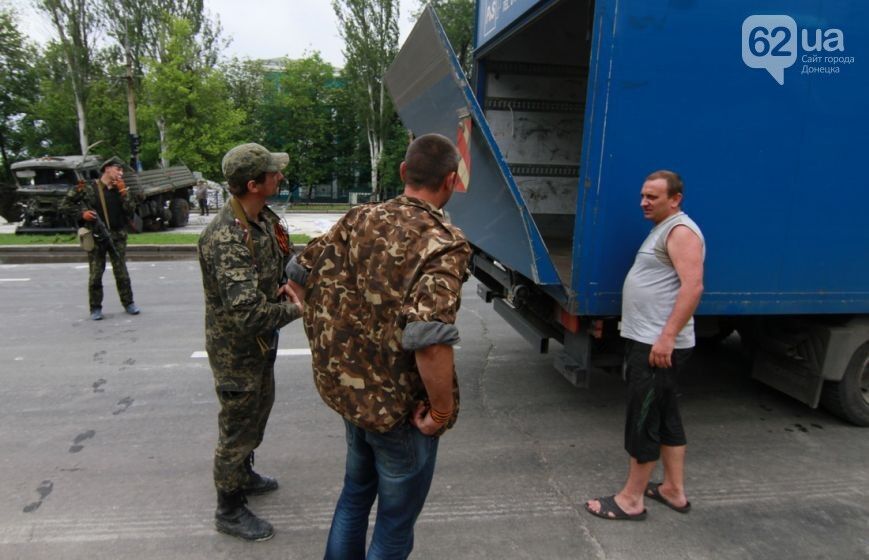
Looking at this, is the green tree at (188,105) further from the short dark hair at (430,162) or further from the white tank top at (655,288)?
the short dark hair at (430,162)

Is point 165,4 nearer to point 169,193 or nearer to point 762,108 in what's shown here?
point 169,193

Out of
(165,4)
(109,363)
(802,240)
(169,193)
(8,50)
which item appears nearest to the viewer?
(802,240)

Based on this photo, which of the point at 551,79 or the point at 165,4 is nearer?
the point at 551,79

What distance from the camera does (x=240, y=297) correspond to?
96.6 inches

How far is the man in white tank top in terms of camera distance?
8.91 feet

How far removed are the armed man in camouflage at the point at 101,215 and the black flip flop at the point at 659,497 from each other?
6.33 metres

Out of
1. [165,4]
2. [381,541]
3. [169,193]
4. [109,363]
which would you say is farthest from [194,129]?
[381,541]

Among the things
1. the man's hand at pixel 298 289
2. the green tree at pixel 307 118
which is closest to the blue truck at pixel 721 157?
the man's hand at pixel 298 289

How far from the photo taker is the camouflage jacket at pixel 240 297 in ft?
8.15

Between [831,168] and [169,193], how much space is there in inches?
746

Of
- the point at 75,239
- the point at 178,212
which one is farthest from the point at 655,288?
the point at 178,212

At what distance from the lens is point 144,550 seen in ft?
8.82

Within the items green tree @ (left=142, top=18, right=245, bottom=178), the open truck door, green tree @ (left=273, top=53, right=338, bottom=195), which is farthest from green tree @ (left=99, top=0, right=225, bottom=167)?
the open truck door

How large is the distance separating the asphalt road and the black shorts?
16.2 inches
